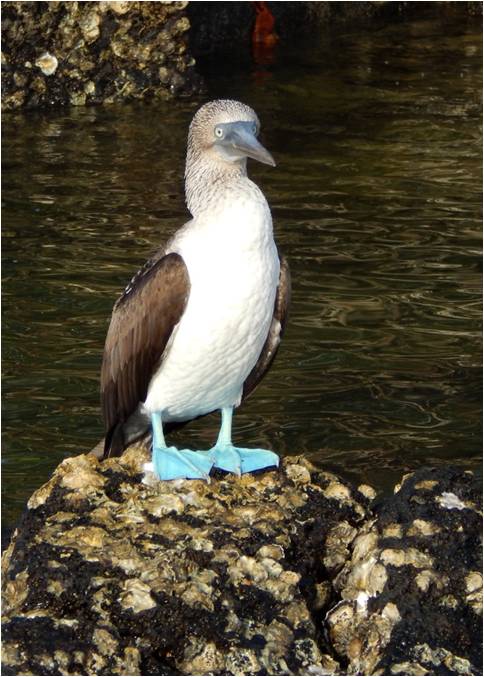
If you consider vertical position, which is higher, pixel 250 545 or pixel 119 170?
pixel 250 545

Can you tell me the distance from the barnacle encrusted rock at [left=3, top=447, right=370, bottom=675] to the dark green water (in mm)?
1715

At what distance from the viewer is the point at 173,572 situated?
3.96 metres

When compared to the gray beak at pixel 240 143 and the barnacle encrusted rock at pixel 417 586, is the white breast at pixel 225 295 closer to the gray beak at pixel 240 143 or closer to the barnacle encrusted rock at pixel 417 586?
the gray beak at pixel 240 143

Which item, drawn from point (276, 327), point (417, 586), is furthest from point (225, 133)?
point (417, 586)

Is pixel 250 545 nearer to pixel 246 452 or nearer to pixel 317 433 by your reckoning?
pixel 246 452

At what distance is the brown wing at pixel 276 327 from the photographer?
5062 millimetres

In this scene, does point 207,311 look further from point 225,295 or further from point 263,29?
point 263,29

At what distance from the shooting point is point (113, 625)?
148 inches

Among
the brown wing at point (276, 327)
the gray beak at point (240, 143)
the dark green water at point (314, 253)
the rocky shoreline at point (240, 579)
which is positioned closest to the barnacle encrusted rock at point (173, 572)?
the rocky shoreline at point (240, 579)

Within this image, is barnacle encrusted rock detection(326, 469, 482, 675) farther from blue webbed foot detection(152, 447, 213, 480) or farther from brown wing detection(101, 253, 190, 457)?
brown wing detection(101, 253, 190, 457)

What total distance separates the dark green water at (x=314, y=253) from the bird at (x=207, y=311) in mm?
1208

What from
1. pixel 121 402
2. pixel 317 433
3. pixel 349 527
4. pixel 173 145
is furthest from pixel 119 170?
pixel 349 527

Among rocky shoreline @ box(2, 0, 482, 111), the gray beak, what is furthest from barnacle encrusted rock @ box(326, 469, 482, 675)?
rocky shoreline @ box(2, 0, 482, 111)

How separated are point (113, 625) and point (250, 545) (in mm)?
550
